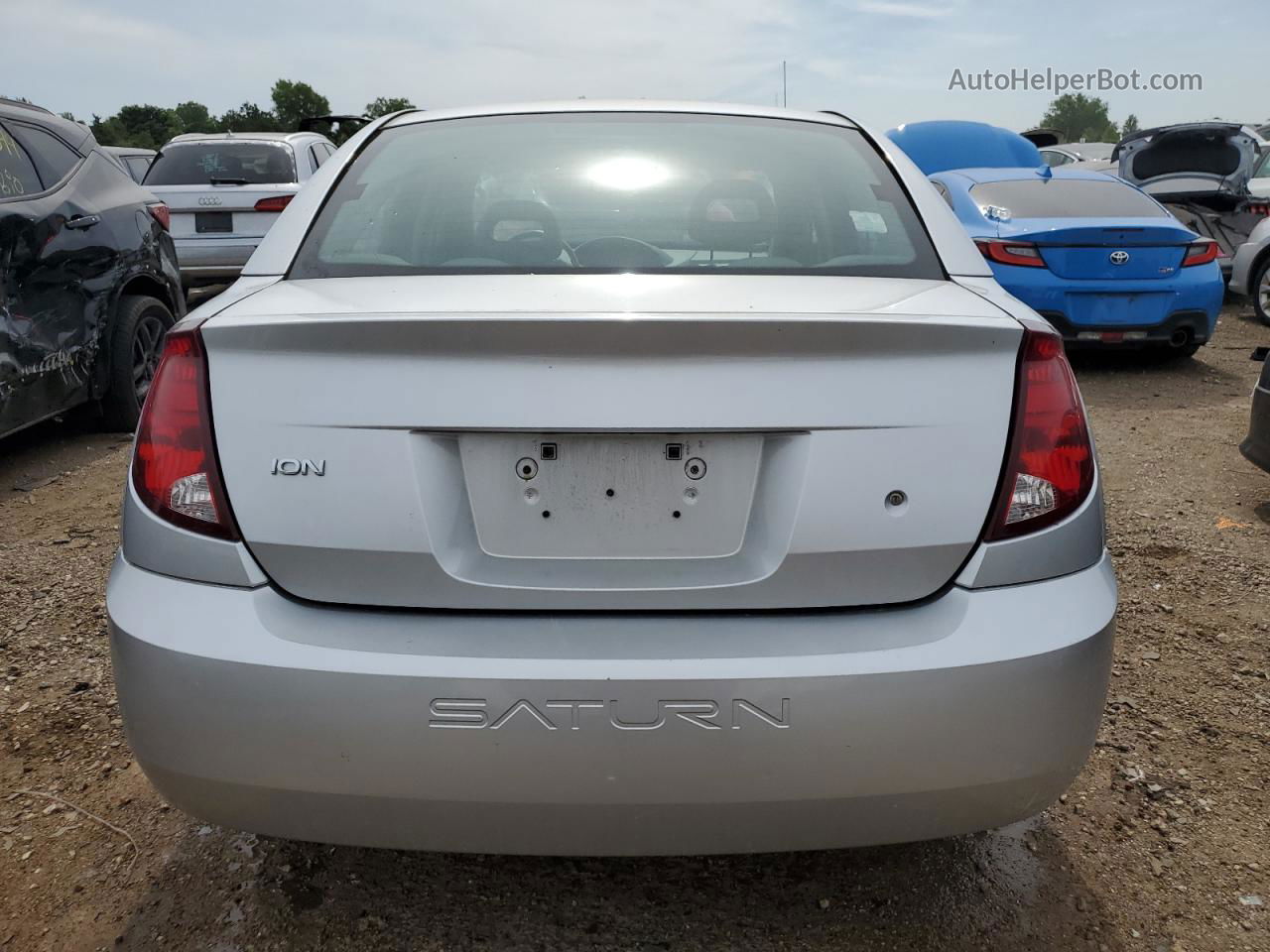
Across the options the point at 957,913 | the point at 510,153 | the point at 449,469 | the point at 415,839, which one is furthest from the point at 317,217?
the point at 957,913

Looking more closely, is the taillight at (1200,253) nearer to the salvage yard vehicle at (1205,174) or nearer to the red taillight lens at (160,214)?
the salvage yard vehicle at (1205,174)

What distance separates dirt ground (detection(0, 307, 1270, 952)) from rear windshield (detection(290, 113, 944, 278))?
116 cm

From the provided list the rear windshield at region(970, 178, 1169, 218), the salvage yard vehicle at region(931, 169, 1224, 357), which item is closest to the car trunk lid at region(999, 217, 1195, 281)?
the salvage yard vehicle at region(931, 169, 1224, 357)

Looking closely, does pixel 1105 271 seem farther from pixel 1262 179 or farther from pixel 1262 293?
pixel 1262 179

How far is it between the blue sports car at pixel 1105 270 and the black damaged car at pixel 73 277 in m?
5.14

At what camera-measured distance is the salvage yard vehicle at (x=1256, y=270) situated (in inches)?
354

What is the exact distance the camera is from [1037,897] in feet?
6.61

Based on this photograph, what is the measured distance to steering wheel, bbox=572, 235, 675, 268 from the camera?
1.89 metres

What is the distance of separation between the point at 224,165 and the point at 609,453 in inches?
352

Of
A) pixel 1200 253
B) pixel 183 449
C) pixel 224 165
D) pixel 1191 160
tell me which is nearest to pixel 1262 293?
pixel 1191 160

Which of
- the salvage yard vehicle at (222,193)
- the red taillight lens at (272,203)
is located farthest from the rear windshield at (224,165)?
the red taillight lens at (272,203)

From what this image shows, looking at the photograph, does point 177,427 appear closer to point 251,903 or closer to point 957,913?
point 251,903

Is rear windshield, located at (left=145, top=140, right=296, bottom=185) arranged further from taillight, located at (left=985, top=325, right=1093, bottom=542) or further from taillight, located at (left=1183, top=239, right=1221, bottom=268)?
taillight, located at (left=985, top=325, right=1093, bottom=542)

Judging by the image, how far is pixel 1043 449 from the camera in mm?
1600
